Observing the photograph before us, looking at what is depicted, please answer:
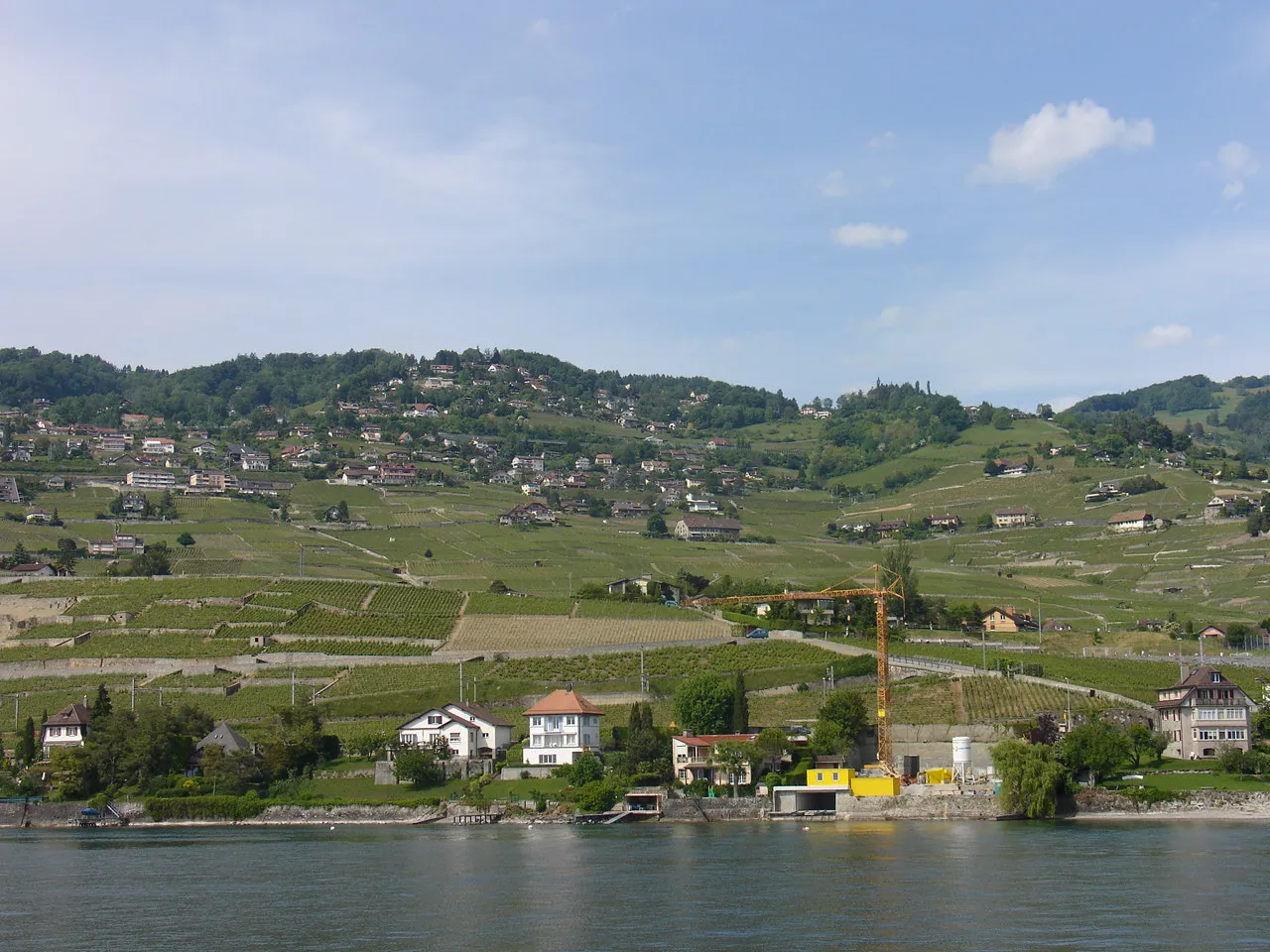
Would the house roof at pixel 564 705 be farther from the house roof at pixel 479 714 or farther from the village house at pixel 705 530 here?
the village house at pixel 705 530

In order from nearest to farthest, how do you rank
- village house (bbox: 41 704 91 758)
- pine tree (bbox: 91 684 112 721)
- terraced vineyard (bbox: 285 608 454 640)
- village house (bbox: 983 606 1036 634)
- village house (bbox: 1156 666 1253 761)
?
village house (bbox: 1156 666 1253 761), pine tree (bbox: 91 684 112 721), village house (bbox: 41 704 91 758), terraced vineyard (bbox: 285 608 454 640), village house (bbox: 983 606 1036 634)

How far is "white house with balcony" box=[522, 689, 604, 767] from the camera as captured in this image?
7569cm

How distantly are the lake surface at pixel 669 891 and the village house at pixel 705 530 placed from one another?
10913 centimetres

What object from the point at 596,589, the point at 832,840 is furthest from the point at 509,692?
the point at 832,840

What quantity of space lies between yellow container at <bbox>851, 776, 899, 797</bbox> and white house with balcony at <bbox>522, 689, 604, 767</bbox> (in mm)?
14523

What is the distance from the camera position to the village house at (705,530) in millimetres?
170625

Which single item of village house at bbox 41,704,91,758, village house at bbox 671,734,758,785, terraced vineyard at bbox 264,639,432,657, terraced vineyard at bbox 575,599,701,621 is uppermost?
terraced vineyard at bbox 575,599,701,621

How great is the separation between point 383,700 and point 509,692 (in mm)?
7146

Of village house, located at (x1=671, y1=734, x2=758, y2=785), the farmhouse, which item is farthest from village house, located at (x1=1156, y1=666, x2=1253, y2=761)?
the farmhouse

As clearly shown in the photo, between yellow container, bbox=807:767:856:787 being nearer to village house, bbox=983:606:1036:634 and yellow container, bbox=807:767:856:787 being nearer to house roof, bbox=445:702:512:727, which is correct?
house roof, bbox=445:702:512:727

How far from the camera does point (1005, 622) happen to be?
10812 cm

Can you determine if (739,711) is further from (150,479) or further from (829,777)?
(150,479)

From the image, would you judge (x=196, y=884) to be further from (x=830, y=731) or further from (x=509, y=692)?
(x=509, y=692)

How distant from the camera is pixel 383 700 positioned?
3312 inches
